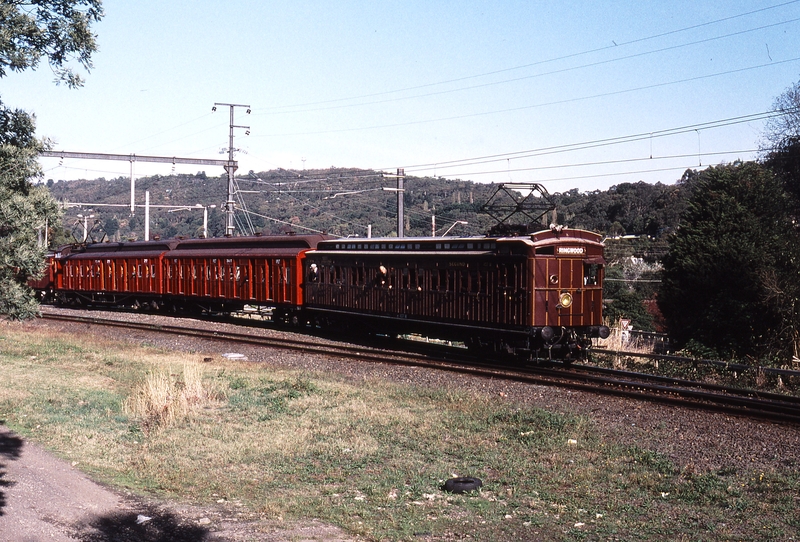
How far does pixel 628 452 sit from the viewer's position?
1068cm

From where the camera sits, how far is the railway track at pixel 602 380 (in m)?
13.4

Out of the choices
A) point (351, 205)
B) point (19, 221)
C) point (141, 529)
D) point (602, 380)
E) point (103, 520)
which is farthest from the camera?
point (351, 205)

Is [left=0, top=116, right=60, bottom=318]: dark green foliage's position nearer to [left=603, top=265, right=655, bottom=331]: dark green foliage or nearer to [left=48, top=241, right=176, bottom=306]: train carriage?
[left=48, top=241, right=176, bottom=306]: train carriage

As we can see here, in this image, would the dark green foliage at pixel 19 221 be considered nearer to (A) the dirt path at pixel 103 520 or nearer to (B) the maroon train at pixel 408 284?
(A) the dirt path at pixel 103 520

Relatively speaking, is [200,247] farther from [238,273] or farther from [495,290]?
[495,290]

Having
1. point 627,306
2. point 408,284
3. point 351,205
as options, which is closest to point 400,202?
point 408,284

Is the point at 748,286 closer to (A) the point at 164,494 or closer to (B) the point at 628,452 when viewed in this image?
(B) the point at 628,452

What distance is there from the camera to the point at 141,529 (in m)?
7.83

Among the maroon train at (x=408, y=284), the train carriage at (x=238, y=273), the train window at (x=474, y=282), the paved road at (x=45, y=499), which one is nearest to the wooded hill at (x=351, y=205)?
the train carriage at (x=238, y=273)

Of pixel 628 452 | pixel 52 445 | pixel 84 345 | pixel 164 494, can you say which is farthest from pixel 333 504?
pixel 84 345

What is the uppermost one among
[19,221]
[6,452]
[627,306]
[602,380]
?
[19,221]

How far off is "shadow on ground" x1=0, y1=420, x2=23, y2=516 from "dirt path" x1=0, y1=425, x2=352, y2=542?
2 centimetres

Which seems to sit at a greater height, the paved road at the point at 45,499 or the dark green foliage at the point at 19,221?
the dark green foliage at the point at 19,221

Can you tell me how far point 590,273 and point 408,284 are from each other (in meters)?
5.18
